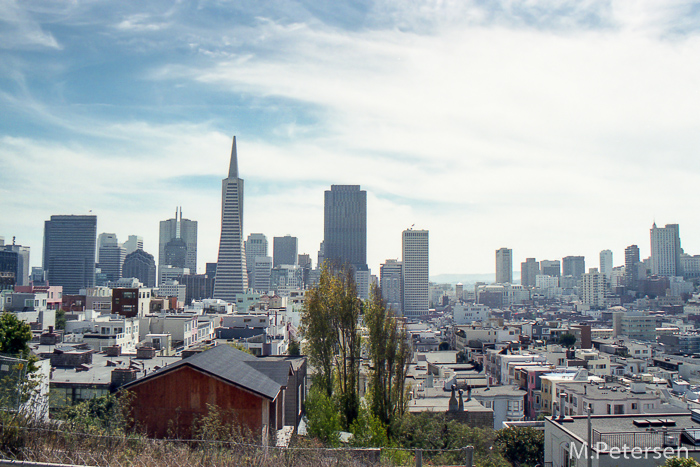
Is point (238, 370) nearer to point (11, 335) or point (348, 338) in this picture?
point (348, 338)

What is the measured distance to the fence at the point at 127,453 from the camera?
924 cm

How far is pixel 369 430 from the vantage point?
61.9 feet

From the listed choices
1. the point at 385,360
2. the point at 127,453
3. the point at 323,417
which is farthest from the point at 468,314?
the point at 127,453

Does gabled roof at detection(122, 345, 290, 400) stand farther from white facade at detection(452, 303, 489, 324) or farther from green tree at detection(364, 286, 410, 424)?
white facade at detection(452, 303, 489, 324)

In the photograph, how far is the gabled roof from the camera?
14.7 m

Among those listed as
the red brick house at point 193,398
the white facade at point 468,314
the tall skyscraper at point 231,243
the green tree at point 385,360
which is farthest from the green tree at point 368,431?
the white facade at point 468,314

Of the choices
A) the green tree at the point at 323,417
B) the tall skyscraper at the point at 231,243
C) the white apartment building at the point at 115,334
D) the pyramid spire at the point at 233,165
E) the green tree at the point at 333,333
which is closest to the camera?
the green tree at the point at 323,417

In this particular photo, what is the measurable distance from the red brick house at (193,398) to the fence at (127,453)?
2893 mm

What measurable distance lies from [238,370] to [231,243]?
16112 cm

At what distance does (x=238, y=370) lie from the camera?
52.1 feet

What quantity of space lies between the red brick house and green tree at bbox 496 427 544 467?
1468 cm

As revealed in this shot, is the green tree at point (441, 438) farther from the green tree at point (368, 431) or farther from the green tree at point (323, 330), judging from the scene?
the green tree at point (323, 330)

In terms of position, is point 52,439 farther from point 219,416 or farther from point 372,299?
point 372,299

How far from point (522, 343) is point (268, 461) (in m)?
73.2
